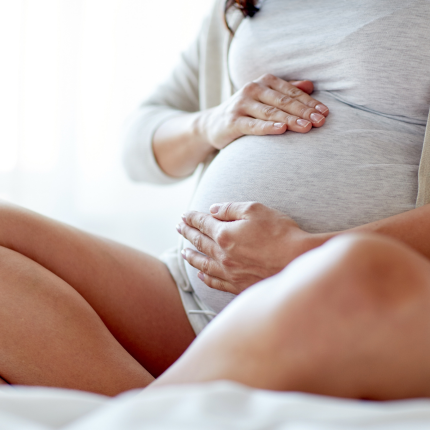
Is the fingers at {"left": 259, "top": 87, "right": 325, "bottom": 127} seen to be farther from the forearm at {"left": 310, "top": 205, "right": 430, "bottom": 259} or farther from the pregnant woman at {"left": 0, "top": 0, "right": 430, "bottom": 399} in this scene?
the forearm at {"left": 310, "top": 205, "right": 430, "bottom": 259}

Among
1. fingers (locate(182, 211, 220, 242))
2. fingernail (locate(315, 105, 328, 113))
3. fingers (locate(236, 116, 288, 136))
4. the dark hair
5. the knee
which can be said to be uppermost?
the dark hair

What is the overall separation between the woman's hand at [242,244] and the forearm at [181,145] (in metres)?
0.28

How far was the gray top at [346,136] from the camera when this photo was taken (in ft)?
2.19

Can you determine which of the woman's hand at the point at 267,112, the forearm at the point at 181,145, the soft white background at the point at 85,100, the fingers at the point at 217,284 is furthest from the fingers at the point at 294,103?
the soft white background at the point at 85,100

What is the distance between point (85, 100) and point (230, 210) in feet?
5.33

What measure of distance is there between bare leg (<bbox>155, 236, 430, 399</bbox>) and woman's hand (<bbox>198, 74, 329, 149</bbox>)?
0.43 m

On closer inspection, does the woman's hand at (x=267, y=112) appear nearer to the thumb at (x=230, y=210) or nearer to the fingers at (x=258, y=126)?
the fingers at (x=258, y=126)

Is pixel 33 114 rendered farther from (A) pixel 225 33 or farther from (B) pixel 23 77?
(A) pixel 225 33

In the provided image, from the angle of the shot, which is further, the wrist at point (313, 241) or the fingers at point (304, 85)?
the fingers at point (304, 85)

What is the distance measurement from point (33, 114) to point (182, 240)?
1.49 meters

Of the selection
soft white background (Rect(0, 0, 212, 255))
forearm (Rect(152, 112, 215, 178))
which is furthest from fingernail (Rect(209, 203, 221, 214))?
soft white background (Rect(0, 0, 212, 255))

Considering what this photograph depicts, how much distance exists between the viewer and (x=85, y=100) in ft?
6.81

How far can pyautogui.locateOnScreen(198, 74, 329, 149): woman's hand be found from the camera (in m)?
0.75

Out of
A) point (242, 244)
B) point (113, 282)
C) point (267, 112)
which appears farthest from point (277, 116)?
point (113, 282)
